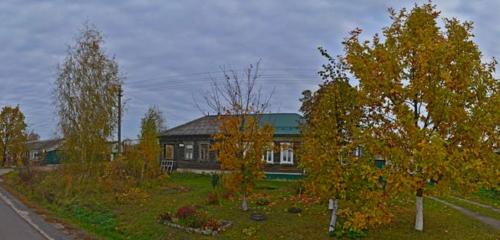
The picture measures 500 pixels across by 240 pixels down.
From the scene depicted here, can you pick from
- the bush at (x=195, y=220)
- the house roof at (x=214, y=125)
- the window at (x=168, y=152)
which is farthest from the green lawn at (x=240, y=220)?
the window at (x=168, y=152)

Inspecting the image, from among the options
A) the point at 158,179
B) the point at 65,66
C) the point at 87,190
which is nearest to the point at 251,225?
the point at 87,190

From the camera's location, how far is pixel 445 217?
50.3 ft

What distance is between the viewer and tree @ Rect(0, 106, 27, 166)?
6312cm

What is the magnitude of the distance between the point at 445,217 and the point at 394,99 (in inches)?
195

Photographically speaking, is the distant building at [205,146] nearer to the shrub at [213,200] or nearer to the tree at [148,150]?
the tree at [148,150]

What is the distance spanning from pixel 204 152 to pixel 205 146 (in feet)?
1.53

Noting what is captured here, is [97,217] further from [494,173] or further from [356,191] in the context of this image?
[494,173]

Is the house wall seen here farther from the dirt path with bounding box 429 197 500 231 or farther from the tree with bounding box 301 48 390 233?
the tree with bounding box 301 48 390 233

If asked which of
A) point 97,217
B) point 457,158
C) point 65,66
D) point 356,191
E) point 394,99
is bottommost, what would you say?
point 97,217

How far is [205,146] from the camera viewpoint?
38188 mm

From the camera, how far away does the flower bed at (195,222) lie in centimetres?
1397

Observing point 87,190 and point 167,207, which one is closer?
point 167,207

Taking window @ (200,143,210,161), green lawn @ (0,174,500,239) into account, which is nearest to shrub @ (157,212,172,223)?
green lawn @ (0,174,500,239)

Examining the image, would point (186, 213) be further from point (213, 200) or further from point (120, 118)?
point (120, 118)
